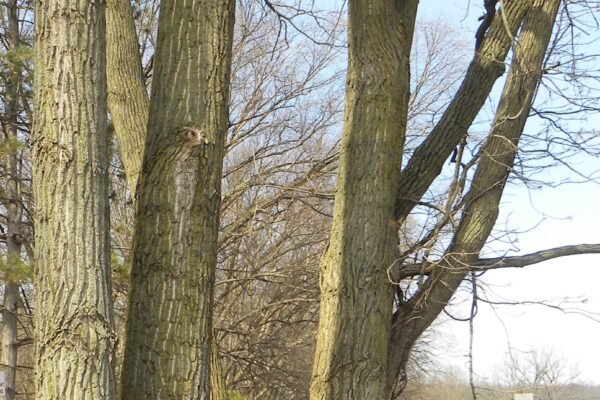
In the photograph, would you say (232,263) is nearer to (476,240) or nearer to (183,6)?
(476,240)

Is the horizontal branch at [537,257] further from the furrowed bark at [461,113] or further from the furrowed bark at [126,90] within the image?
the furrowed bark at [126,90]

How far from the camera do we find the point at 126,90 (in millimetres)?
4746

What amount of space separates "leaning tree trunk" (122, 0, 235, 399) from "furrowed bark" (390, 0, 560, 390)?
6.26 feet

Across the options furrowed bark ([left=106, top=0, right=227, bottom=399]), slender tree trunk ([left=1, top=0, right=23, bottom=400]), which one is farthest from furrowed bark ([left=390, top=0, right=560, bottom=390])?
slender tree trunk ([left=1, top=0, right=23, bottom=400])

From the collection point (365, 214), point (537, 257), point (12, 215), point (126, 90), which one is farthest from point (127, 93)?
point (12, 215)

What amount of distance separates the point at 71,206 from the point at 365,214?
198 cm

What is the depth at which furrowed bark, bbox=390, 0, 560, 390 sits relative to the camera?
4832mm

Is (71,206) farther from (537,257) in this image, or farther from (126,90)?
(537,257)

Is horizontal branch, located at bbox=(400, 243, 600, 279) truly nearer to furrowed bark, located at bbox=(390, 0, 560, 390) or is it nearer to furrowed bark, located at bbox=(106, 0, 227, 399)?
→ furrowed bark, located at bbox=(390, 0, 560, 390)

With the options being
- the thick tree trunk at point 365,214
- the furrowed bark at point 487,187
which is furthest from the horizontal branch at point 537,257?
the thick tree trunk at point 365,214

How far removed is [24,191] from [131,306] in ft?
31.2

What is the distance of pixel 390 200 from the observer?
454 centimetres

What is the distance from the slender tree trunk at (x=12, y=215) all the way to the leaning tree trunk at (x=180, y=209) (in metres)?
7.51

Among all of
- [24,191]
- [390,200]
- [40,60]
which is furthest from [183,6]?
[24,191]
